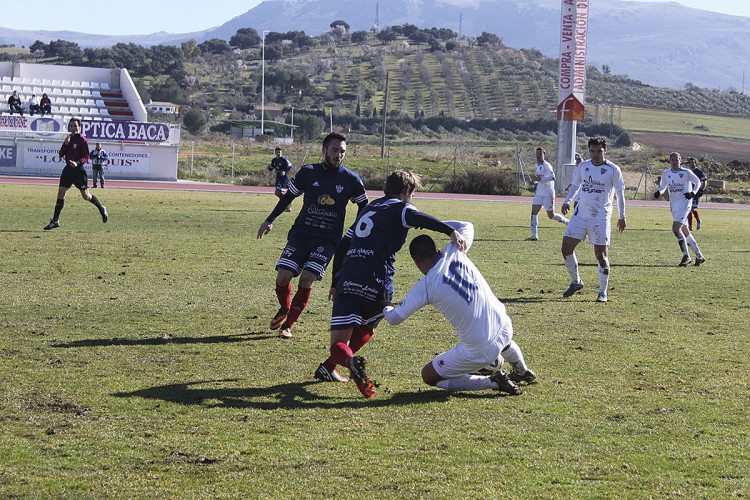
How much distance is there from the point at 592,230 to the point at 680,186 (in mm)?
7186

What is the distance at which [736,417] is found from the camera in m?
7.11

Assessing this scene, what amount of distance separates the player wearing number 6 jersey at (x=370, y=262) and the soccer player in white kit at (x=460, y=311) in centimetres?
43

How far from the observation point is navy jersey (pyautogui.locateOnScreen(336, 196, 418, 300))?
763 cm

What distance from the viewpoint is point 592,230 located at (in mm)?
13328

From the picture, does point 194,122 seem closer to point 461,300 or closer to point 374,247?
point 374,247

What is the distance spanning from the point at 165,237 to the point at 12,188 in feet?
58.2

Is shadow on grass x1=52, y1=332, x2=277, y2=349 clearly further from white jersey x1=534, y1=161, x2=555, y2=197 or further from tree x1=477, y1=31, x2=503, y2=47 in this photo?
tree x1=477, y1=31, x2=503, y2=47

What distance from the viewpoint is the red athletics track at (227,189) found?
1612 inches

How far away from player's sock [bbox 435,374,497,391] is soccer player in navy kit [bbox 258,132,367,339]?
2.29 m

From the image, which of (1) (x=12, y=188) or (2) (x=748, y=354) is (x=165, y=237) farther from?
(1) (x=12, y=188)

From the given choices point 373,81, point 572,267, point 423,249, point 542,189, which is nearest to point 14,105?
point 542,189

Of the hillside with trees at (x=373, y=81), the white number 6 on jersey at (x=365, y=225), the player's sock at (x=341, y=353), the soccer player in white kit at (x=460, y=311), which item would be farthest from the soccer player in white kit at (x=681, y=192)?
the hillside with trees at (x=373, y=81)

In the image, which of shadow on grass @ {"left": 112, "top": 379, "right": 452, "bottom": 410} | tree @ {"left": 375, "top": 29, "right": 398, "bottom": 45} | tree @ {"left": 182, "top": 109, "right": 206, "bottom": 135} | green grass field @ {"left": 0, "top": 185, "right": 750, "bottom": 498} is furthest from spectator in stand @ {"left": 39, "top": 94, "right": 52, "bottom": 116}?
tree @ {"left": 375, "top": 29, "right": 398, "bottom": 45}

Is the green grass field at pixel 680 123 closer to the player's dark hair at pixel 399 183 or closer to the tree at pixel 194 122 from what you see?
the tree at pixel 194 122
